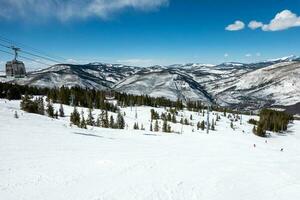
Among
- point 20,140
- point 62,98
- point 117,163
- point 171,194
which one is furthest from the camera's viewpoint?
point 62,98

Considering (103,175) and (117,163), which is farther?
(117,163)

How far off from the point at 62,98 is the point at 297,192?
125367 mm

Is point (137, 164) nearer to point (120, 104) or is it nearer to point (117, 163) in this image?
point (117, 163)

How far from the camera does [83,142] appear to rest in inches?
1128

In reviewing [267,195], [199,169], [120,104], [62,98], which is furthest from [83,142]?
[120,104]

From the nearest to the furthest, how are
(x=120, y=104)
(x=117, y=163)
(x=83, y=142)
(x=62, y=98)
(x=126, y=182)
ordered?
(x=126, y=182) < (x=117, y=163) < (x=83, y=142) < (x=62, y=98) < (x=120, y=104)

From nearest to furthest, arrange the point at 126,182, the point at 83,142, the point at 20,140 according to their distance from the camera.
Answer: the point at 126,182 < the point at 20,140 < the point at 83,142

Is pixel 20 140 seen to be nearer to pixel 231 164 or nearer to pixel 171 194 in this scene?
pixel 171 194

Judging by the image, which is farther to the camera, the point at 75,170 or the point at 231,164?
the point at 231,164

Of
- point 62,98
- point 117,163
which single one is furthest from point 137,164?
point 62,98

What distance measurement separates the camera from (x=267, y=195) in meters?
17.7

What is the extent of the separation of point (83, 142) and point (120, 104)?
13437 cm

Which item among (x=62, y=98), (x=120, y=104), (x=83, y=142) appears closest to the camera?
(x=83, y=142)

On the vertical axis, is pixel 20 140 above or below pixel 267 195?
above
